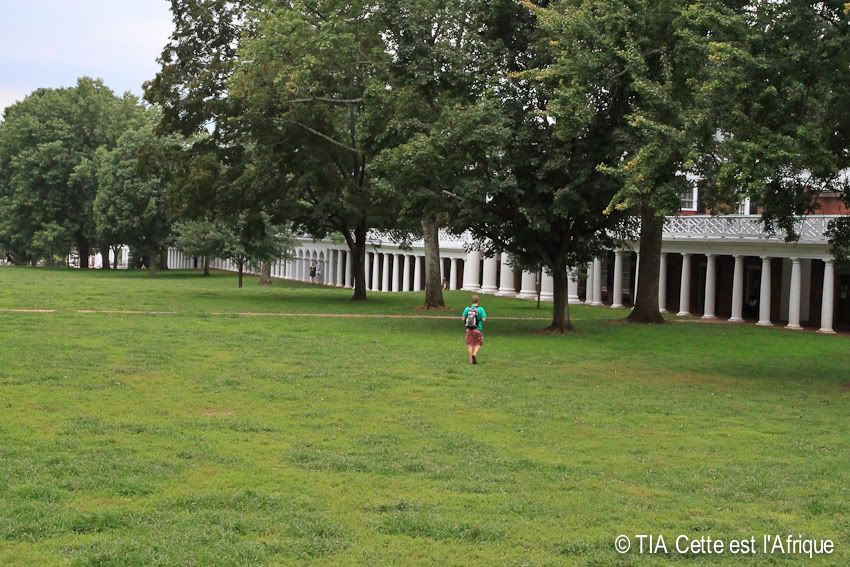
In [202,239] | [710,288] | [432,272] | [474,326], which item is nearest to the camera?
[474,326]

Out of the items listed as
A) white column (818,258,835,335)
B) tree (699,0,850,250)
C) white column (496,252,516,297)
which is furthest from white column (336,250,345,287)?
tree (699,0,850,250)

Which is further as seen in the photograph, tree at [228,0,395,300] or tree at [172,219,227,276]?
tree at [172,219,227,276]

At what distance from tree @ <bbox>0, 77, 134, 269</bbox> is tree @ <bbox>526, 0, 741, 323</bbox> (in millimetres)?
72319

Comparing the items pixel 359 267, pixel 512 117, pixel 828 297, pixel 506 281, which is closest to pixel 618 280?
pixel 506 281

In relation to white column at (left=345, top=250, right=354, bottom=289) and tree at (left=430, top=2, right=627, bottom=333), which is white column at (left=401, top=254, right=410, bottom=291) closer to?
white column at (left=345, top=250, right=354, bottom=289)

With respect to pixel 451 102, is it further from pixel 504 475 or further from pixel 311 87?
pixel 504 475

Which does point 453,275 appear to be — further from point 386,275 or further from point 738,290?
point 738,290

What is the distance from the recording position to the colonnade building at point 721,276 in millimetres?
42625

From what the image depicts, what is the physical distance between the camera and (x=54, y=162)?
95688 mm

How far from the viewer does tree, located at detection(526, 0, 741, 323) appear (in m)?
21.9

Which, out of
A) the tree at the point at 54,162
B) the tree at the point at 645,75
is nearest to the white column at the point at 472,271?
the tree at the point at 645,75

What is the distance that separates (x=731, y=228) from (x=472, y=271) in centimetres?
2128

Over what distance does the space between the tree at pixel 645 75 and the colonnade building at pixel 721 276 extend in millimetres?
8708

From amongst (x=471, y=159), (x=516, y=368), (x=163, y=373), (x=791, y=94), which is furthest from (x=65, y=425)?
(x=471, y=159)
